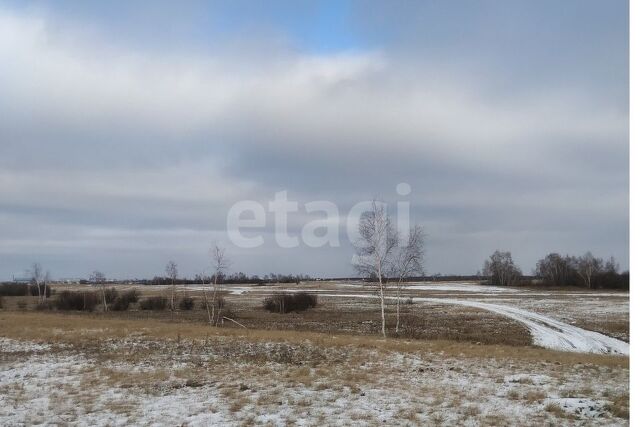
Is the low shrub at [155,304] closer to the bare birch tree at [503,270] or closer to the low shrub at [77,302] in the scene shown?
the low shrub at [77,302]

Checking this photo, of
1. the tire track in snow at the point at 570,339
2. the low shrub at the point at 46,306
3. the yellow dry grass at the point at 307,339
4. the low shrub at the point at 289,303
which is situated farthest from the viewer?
the low shrub at the point at 46,306

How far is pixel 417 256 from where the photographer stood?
3575 centimetres

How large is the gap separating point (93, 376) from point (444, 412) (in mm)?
10811

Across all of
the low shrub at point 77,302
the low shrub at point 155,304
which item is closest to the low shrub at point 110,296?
the low shrub at point 77,302

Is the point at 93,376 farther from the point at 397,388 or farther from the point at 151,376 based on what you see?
the point at 397,388

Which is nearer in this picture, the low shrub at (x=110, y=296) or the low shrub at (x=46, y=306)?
the low shrub at (x=46, y=306)

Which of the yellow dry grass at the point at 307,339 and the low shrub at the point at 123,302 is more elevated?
the yellow dry grass at the point at 307,339

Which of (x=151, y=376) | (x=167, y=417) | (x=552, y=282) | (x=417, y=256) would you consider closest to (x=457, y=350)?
(x=151, y=376)

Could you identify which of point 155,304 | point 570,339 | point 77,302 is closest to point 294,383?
point 570,339

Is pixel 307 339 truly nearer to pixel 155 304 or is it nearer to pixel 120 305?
pixel 155 304

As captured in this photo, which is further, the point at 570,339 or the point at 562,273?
the point at 562,273

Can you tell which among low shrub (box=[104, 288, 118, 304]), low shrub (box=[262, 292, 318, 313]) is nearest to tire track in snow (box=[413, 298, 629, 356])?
low shrub (box=[262, 292, 318, 313])

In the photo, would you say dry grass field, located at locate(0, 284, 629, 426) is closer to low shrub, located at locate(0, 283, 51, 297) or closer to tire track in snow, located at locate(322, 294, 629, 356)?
tire track in snow, located at locate(322, 294, 629, 356)
